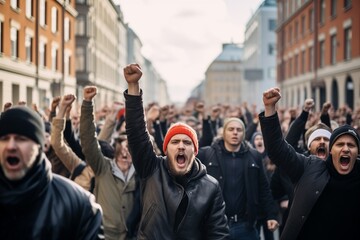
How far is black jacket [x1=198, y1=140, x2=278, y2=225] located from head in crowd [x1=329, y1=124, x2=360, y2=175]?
1.80 metres

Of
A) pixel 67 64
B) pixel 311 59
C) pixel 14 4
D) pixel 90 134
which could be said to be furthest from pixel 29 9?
pixel 90 134

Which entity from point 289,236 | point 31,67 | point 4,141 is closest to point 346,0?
point 31,67

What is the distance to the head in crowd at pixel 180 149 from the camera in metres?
4.20

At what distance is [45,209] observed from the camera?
2678 millimetres

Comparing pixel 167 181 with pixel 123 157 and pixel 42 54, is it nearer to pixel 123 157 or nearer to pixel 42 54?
pixel 123 157

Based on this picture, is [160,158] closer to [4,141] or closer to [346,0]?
[4,141]

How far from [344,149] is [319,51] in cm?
3112

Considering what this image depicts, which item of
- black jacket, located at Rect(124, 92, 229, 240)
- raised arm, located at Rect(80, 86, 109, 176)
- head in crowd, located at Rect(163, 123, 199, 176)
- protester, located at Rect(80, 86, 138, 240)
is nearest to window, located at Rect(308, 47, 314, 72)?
protester, located at Rect(80, 86, 138, 240)

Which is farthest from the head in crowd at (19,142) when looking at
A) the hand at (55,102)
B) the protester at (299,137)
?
the hand at (55,102)

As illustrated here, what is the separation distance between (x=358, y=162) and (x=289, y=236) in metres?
0.87

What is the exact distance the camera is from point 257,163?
21.0ft

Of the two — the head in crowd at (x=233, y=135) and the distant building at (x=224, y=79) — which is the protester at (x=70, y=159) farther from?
the distant building at (x=224, y=79)

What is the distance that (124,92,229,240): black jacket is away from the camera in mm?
4004

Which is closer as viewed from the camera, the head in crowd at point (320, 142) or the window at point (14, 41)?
the head in crowd at point (320, 142)
